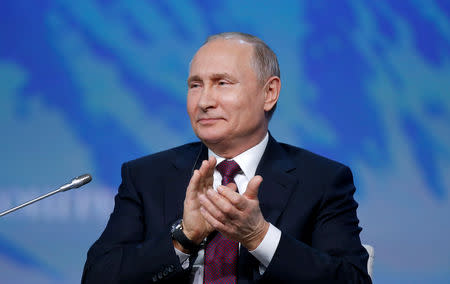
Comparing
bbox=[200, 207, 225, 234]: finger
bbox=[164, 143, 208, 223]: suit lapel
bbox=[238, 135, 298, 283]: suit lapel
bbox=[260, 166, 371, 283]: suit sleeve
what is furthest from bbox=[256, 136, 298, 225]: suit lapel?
bbox=[200, 207, 225, 234]: finger

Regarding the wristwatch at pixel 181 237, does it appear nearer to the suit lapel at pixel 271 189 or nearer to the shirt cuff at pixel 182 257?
the shirt cuff at pixel 182 257

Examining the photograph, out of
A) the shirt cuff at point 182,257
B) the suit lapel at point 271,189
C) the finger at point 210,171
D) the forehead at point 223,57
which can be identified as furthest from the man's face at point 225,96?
the shirt cuff at point 182,257

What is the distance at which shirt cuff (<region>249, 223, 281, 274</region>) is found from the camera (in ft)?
4.95

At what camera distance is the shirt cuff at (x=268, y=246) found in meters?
1.51

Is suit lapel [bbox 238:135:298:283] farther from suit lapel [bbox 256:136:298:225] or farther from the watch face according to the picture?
the watch face

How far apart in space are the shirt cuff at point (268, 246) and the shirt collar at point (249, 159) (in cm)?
34

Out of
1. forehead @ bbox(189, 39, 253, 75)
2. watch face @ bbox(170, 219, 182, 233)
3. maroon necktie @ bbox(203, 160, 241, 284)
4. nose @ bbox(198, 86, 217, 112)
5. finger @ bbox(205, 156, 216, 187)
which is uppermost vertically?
forehead @ bbox(189, 39, 253, 75)

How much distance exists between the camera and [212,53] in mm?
1832

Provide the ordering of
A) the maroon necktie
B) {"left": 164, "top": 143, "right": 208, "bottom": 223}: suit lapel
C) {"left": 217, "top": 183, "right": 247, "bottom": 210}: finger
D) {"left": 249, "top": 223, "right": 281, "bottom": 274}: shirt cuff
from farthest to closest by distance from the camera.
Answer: {"left": 164, "top": 143, "right": 208, "bottom": 223}: suit lapel → the maroon necktie → {"left": 249, "top": 223, "right": 281, "bottom": 274}: shirt cuff → {"left": 217, "top": 183, "right": 247, "bottom": 210}: finger

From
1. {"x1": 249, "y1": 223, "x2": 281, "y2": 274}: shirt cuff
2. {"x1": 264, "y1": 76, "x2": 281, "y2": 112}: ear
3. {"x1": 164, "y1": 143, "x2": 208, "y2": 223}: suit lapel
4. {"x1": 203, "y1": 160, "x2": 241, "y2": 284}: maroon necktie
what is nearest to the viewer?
{"x1": 249, "y1": 223, "x2": 281, "y2": 274}: shirt cuff

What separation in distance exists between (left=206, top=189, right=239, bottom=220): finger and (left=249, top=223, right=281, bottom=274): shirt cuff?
0.15 meters

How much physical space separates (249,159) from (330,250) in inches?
15.4

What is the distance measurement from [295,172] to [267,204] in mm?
173

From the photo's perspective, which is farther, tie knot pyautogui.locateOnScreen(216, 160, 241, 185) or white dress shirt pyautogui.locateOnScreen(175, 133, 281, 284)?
tie knot pyautogui.locateOnScreen(216, 160, 241, 185)
